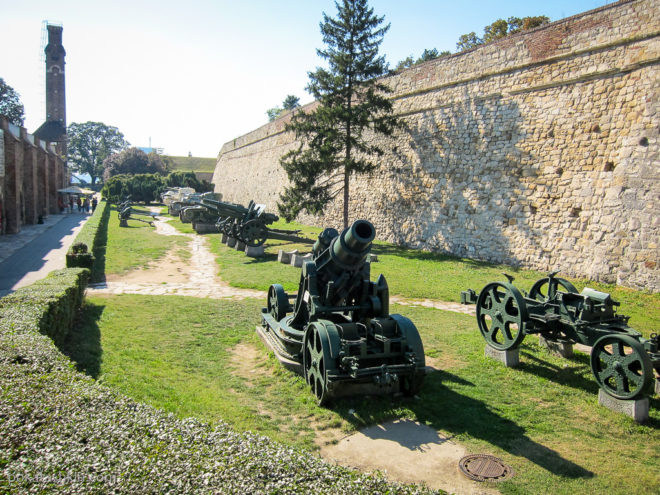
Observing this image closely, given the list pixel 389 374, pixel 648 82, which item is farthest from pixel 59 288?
pixel 648 82

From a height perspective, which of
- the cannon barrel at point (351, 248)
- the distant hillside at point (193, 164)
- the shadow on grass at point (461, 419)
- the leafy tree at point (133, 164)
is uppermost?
the distant hillside at point (193, 164)

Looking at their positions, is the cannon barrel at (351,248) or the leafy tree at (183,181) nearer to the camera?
the cannon barrel at (351,248)

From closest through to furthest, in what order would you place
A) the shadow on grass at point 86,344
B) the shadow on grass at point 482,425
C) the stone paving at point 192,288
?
the shadow on grass at point 482,425 < the shadow on grass at point 86,344 < the stone paving at point 192,288

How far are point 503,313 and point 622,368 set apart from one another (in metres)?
Result: 1.79

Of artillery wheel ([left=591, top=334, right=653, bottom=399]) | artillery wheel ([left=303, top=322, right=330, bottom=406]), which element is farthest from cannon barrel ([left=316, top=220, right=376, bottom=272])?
artillery wheel ([left=591, top=334, right=653, bottom=399])

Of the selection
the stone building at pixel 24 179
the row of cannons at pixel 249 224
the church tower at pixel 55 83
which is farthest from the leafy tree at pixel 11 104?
the row of cannons at pixel 249 224

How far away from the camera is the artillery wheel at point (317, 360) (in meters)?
5.12

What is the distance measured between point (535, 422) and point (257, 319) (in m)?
5.38

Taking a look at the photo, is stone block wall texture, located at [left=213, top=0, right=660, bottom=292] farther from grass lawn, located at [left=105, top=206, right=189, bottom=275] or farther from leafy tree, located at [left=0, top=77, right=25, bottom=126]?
leafy tree, located at [left=0, top=77, right=25, bottom=126]

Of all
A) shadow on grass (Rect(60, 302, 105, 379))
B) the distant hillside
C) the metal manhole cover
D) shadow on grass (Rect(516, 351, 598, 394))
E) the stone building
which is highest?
the distant hillside

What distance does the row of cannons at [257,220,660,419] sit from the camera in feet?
16.6

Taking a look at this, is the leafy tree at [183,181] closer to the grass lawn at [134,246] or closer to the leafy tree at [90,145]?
the grass lawn at [134,246]

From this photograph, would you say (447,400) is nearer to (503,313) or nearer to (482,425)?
(482,425)

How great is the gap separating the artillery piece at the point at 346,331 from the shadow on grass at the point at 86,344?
2414mm
